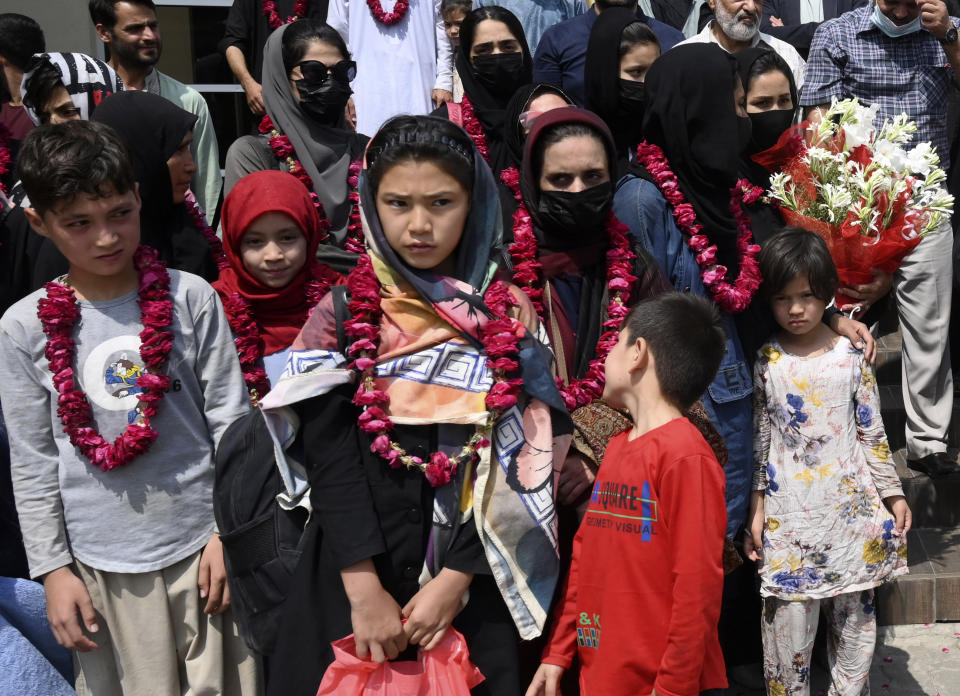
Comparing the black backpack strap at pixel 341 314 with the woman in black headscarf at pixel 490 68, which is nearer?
the black backpack strap at pixel 341 314

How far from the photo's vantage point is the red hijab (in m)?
3.36

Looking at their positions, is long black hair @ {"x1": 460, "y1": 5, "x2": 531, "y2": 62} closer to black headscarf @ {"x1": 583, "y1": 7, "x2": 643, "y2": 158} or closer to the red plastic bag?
black headscarf @ {"x1": 583, "y1": 7, "x2": 643, "y2": 158}

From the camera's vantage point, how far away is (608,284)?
9.98 feet

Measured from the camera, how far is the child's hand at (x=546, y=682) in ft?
8.43

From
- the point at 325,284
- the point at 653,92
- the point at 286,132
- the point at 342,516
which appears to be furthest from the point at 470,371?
the point at 286,132

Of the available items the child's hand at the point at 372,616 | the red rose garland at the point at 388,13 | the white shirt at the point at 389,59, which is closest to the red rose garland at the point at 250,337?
the child's hand at the point at 372,616

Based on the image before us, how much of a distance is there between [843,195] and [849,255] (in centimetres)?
28

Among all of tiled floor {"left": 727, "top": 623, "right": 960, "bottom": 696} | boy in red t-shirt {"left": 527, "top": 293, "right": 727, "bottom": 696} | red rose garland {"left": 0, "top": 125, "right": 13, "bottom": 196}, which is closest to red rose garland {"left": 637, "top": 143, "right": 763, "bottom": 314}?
boy in red t-shirt {"left": 527, "top": 293, "right": 727, "bottom": 696}

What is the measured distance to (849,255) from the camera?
3.89 meters

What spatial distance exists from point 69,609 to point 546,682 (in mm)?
1348

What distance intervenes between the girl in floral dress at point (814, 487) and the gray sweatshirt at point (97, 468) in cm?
197

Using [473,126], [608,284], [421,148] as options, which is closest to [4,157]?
[473,126]

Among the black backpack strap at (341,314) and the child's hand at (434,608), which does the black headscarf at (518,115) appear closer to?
the black backpack strap at (341,314)

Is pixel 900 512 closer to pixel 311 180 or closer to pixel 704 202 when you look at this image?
pixel 704 202
